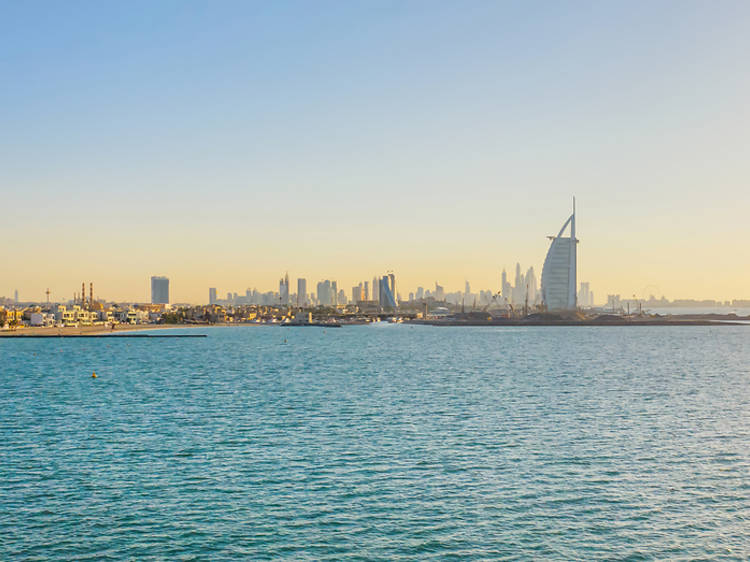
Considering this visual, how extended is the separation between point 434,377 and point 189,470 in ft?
172

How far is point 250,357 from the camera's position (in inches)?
5148

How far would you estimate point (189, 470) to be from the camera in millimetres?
34406

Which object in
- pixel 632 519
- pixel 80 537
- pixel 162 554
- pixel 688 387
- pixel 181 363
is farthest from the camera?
pixel 181 363

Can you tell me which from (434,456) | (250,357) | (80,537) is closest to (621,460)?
(434,456)

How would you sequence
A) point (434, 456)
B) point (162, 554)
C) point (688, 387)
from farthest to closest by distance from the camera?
1. point (688, 387)
2. point (434, 456)
3. point (162, 554)

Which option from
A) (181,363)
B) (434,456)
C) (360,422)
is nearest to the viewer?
(434,456)

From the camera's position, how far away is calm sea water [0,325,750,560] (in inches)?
962

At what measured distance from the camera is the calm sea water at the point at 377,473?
24438 mm

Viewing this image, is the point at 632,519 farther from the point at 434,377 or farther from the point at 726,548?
the point at 434,377

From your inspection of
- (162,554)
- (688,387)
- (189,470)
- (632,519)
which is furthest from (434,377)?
(162,554)

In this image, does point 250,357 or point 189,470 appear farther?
point 250,357

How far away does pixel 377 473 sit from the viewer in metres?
33.7

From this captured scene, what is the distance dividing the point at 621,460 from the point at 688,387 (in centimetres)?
4114

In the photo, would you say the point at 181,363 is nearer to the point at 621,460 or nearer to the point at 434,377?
the point at 434,377
